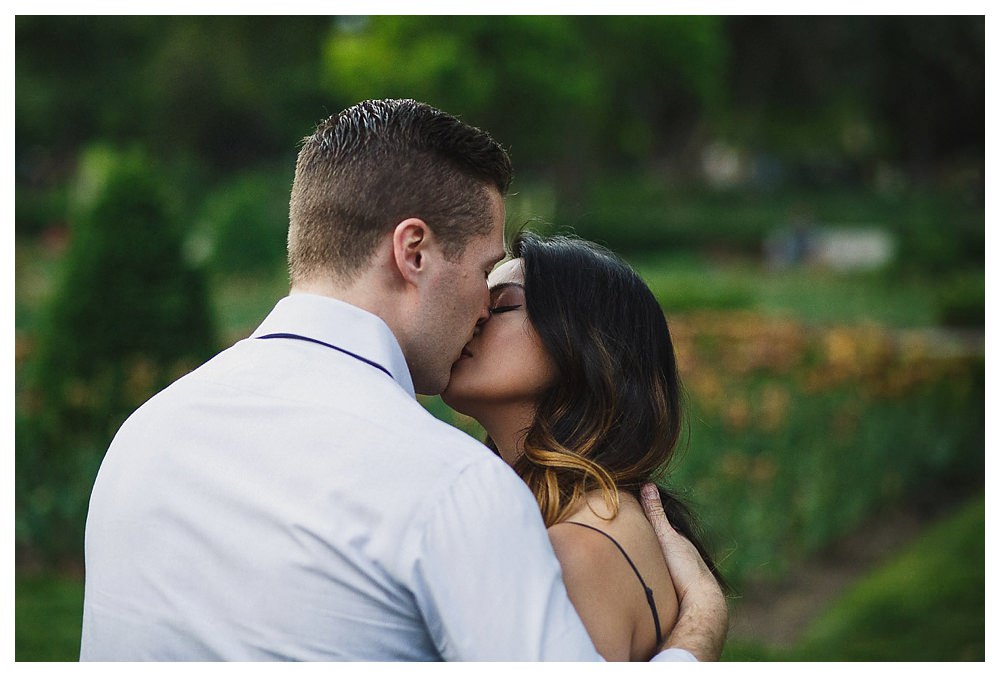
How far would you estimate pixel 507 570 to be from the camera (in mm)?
1277

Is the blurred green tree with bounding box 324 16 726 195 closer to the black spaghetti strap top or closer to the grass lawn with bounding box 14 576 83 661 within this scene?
the grass lawn with bounding box 14 576 83 661

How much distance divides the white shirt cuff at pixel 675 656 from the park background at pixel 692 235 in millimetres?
988

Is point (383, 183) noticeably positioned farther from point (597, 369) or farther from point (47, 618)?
point (47, 618)

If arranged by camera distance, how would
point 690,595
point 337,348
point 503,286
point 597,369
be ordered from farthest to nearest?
point 503,286
point 597,369
point 690,595
point 337,348

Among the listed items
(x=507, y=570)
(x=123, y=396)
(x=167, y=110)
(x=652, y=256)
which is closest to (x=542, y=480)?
(x=507, y=570)

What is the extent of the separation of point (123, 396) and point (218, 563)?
4442 mm

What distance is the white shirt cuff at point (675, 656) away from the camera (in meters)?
1.60

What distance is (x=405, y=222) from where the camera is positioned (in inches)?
64.6

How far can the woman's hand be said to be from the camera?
1.69 m

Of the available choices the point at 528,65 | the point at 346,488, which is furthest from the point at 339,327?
the point at 528,65

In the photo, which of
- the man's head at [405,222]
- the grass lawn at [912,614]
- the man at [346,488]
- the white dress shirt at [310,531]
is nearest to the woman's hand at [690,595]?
the man at [346,488]

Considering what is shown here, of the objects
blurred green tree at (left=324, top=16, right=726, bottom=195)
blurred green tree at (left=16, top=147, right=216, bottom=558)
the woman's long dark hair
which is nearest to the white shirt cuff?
the woman's long dark hair

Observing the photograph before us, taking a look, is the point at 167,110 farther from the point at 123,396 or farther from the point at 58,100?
the point at 123,396

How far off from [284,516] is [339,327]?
0.33 meters
